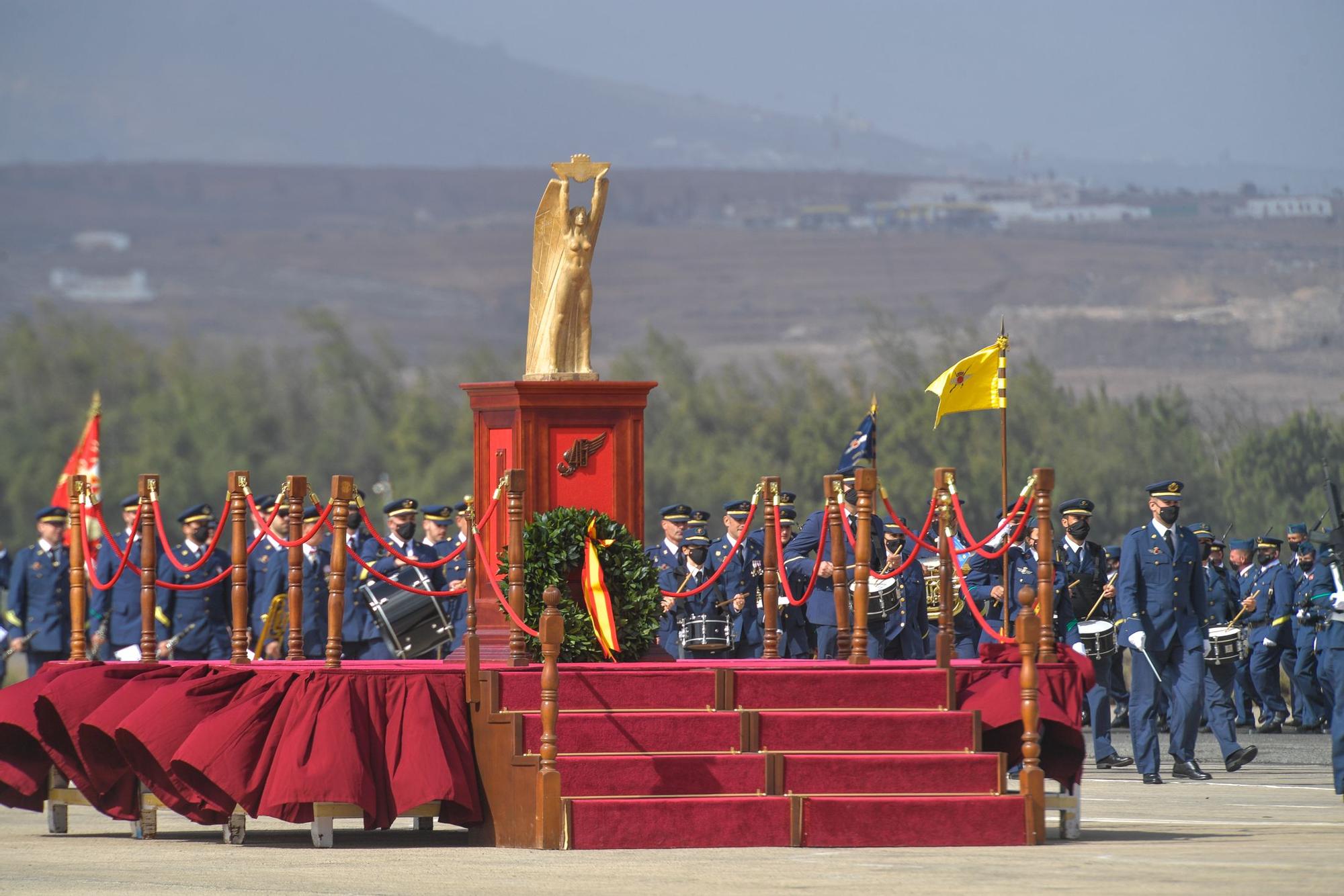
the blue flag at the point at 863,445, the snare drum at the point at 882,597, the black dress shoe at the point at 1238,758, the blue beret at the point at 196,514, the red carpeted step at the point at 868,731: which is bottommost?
the black dress shoe at the point at 1238,758

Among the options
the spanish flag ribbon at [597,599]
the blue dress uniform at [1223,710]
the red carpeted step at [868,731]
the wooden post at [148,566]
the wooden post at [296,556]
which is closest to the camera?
the red carpeted step at [868,731]

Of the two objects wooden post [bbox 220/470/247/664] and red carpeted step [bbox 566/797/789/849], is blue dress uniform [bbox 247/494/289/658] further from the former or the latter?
red carpeted step [bbox 566/797/789/849]

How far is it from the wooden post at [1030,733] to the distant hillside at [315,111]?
138 metres

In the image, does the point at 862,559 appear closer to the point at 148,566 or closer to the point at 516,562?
the point at 516,562

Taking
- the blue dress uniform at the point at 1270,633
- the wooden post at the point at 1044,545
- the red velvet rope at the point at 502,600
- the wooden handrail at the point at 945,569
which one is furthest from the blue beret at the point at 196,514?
the blue dress uniform at the point at 1270,633

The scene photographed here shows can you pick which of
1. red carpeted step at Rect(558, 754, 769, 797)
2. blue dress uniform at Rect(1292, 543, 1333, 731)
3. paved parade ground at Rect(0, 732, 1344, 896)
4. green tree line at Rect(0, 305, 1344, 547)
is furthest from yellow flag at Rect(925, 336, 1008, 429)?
green tree line at Rect(0, 305, 1344, 547)

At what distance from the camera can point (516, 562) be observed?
11883mm

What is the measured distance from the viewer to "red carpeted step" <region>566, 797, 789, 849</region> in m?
11.1

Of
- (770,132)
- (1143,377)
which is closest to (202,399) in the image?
(1143,377)

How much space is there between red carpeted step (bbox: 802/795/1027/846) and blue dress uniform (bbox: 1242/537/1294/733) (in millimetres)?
12263

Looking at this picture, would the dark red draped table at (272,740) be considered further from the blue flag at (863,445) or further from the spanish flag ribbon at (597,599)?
the blue flag at (863,445)

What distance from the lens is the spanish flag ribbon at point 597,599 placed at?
1252 cm

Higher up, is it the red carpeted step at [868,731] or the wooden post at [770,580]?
the wooden post at [770,580]

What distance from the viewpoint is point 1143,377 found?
8812cm
